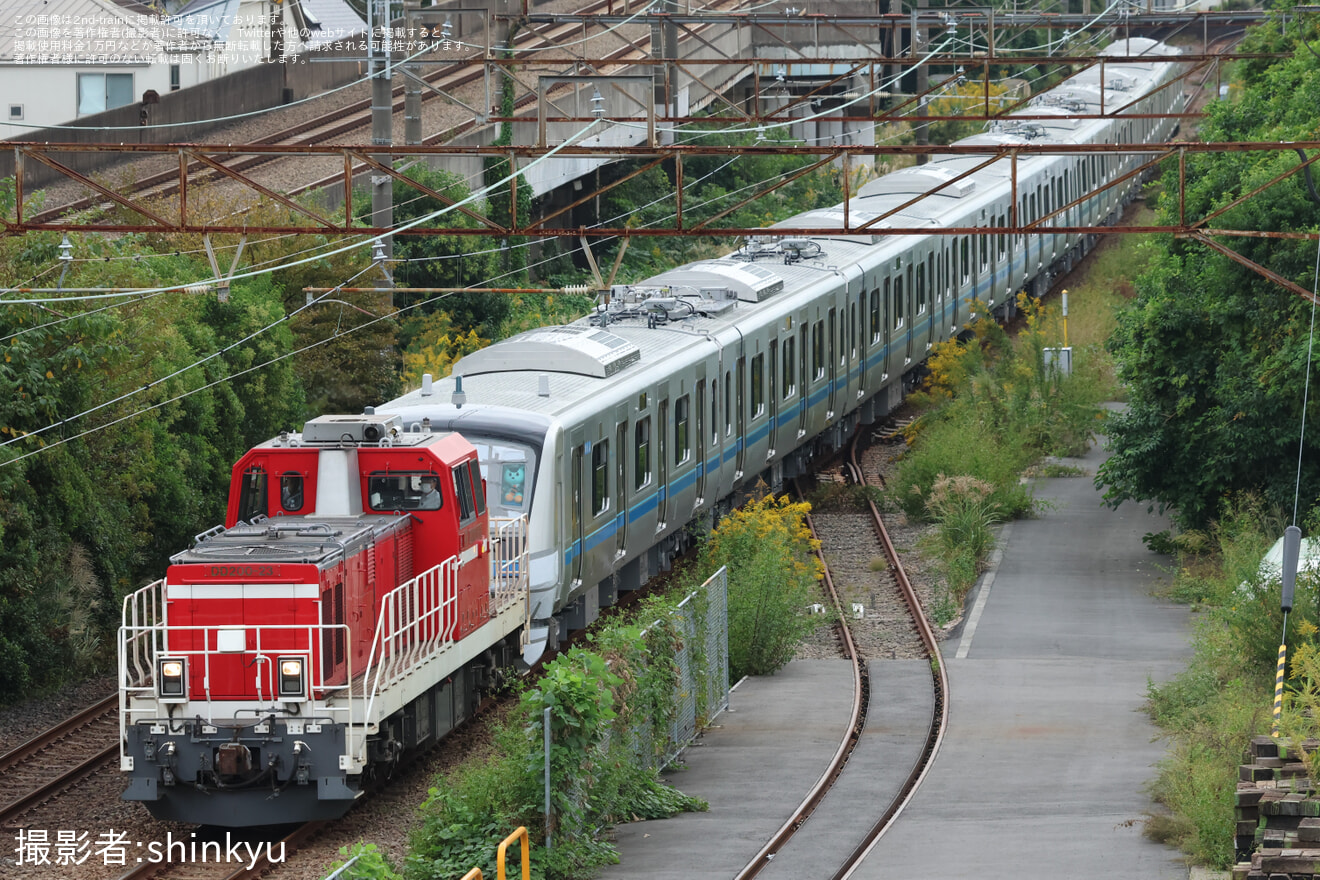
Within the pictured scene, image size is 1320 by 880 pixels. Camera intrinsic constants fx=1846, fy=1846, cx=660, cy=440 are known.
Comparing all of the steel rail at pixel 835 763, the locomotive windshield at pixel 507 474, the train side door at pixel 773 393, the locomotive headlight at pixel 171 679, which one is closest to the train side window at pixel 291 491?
the locomotive headlight at pixel 171 679

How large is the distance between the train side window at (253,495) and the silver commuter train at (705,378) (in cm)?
296

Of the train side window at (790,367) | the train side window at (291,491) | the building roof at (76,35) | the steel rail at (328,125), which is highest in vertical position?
the building roof at (76,35)

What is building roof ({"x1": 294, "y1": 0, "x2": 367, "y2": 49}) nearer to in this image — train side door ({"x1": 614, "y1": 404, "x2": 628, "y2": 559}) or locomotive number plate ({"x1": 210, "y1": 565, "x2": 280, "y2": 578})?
train side door ({"x1": 614, "y1": 404, "x2": 628, "y2": 559})

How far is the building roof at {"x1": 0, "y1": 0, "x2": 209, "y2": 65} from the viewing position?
4797cm

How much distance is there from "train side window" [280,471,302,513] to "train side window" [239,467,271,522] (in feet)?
0.47

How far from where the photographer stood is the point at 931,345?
115 feet

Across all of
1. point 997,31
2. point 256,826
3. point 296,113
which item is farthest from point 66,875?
point 997,31

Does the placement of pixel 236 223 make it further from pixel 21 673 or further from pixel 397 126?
pixel 397 126

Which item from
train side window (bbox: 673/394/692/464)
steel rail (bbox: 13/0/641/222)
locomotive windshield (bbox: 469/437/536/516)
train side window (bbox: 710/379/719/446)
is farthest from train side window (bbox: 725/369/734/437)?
steel rail (bbox: 13/0/641/222)

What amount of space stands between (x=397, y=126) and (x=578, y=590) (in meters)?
33.0

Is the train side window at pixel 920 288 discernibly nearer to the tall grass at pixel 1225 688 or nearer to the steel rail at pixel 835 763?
the tall grass at pixel 1225 688

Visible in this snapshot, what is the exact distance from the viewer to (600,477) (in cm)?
1988

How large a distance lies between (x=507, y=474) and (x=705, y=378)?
5.47 metres

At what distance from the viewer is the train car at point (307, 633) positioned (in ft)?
45.4
